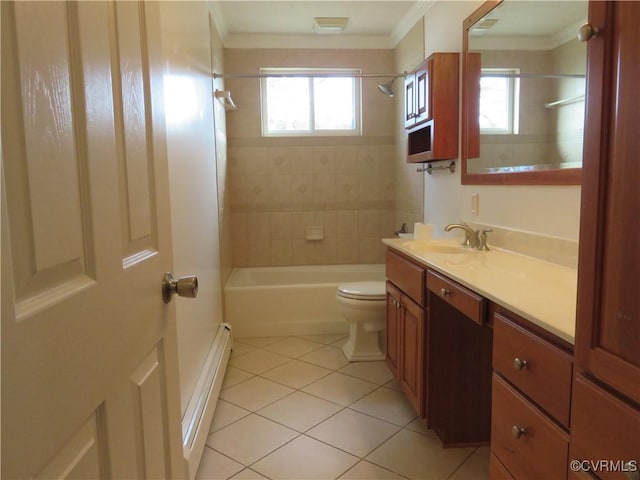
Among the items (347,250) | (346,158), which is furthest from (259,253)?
(346,158)

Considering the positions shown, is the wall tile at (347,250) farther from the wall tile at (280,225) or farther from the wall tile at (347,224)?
the wall tile at (280,225)

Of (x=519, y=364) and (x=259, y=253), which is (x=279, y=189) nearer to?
(x=259, y=253)

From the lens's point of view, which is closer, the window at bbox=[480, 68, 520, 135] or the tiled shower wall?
the window at bbox=[480, 68, 520, 135]

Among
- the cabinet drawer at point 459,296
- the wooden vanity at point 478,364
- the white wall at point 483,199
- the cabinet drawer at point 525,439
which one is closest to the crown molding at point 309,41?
the white wall at point 483,199

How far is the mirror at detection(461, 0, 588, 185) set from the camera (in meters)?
1.68

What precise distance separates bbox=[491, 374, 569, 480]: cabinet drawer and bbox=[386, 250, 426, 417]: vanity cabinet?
77 centimetres

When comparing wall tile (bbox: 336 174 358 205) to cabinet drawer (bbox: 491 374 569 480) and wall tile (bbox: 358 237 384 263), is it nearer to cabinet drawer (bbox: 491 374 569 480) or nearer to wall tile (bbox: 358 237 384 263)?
wall tile (bbox: 358 237 384 263)

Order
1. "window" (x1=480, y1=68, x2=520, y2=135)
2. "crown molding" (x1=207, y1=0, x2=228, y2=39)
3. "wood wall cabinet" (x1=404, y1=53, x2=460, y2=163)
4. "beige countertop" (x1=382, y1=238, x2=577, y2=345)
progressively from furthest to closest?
"crown molding" (x1=207, y1=0, x2=228, y2=39) < "wood wall cabinet" (x1=404, y1=53, x2=460, y2=163) < "window" (x1=480, y1=68, x2=520, y2=135) < "beige countertop" (x1=382, y1=238, x2=577, y2=345)

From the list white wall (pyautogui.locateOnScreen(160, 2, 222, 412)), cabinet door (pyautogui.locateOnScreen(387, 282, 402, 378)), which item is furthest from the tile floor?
white wall (pyautogui.locateOnScreen(160, 2, 222, 412))

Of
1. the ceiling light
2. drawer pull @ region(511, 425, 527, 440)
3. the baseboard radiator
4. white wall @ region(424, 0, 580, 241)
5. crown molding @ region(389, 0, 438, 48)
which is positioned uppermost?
the ceiling light

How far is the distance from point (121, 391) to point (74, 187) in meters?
0.35

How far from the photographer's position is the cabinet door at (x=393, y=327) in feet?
7.67

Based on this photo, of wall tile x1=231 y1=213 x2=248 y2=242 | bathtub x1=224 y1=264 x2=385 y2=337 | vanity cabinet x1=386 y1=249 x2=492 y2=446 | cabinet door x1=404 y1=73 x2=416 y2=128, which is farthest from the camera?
wall tile x1=231 y1=213 x2=248 y2=242

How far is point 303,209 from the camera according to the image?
13.4 feet
